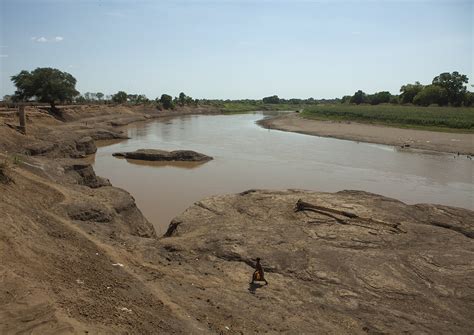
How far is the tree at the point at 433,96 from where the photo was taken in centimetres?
7956

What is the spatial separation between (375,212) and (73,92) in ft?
158

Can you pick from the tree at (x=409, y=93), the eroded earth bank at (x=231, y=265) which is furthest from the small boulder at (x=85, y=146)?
the tree at (x=409, y=93)

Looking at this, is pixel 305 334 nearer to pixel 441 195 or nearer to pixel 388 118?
pixel 441 195

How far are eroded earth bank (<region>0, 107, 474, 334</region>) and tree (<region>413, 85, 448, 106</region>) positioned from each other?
246 feet

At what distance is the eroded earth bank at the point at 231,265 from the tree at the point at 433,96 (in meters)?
75.1

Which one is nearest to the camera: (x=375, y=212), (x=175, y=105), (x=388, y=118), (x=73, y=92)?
(x=375, y=212)

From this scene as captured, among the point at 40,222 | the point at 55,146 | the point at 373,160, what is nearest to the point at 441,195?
the point at 373,160

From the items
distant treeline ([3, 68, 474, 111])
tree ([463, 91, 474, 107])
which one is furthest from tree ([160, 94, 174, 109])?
tree ([463, 91, 474, 107])

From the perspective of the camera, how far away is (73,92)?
5209cm

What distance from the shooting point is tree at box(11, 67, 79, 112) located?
5000cm

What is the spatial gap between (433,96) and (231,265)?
83.7 metres

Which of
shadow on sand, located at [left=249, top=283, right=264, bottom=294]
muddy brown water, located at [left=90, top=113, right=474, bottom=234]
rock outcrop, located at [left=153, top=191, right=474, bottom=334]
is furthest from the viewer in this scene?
muddy brown water, located at [left=90, top=113, right=474, bottom=234]

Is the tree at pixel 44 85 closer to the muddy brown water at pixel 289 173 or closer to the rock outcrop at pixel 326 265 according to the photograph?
the muddy brown water at pixel 289 173

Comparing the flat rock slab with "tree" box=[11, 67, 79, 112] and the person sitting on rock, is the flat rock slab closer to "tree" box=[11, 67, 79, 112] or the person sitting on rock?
the person sitting on rock
